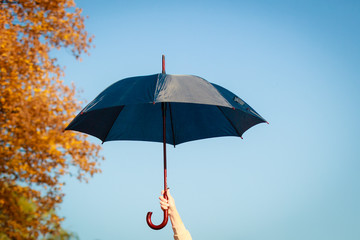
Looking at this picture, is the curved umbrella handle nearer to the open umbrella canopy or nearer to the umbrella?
the umbrella

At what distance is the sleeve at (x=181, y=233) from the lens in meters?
3.05

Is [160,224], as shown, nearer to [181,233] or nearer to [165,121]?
[181,233]

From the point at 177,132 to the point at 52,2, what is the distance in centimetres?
735

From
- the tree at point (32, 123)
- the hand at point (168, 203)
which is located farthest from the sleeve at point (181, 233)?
the tree at point (32, 123)

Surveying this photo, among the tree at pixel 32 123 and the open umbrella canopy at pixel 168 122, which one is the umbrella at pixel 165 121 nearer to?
the open umbrella canopy at pixel 168 122

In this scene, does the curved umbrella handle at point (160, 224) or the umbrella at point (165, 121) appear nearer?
the curved umbrella handle at point (160, 224)

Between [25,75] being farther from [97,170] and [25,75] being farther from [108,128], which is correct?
[108,128]

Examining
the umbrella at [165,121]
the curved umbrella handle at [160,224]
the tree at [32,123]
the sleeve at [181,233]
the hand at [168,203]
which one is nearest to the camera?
the sleeve at [181,233]

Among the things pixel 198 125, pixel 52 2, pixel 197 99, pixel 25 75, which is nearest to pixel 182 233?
pixel 197 99

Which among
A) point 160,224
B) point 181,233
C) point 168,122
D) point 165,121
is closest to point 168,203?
point 160,224

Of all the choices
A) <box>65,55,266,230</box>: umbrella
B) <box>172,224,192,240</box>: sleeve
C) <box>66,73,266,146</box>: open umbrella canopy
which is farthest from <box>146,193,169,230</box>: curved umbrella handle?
<box>66,73,266,146</box>: open umbrella canopy

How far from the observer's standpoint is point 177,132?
210 inches

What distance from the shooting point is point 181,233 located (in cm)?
308

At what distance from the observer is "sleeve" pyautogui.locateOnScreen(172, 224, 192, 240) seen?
10.0 feet
